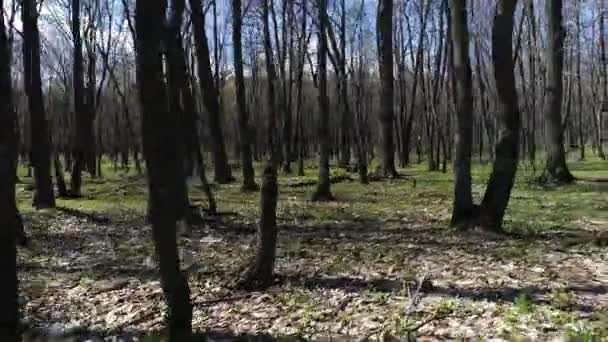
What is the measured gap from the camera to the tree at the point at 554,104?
1730 centimetres

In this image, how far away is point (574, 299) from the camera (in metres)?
5.46

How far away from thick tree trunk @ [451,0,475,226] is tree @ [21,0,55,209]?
1045 cm

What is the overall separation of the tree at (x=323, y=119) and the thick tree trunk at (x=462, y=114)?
508cm

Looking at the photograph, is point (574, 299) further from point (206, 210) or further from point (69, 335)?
point (206, 210)

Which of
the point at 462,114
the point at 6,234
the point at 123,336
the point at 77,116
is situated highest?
the point at 77,116

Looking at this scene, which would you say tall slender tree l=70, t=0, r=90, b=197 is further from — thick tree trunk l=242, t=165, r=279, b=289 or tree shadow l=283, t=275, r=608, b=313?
tree shadow l=283, t=275, r=608, b=313

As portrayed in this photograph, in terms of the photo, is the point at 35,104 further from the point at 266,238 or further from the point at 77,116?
the point at 266,238

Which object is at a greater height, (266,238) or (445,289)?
(266,238)

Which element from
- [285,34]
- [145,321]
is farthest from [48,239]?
[285,34]

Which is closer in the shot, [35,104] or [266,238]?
[266,238]

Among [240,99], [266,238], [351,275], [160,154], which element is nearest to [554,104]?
[240,99]

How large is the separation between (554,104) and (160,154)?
15.9 metres

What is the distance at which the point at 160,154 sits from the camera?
14.4 feet

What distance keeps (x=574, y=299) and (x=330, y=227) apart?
18.4ft
